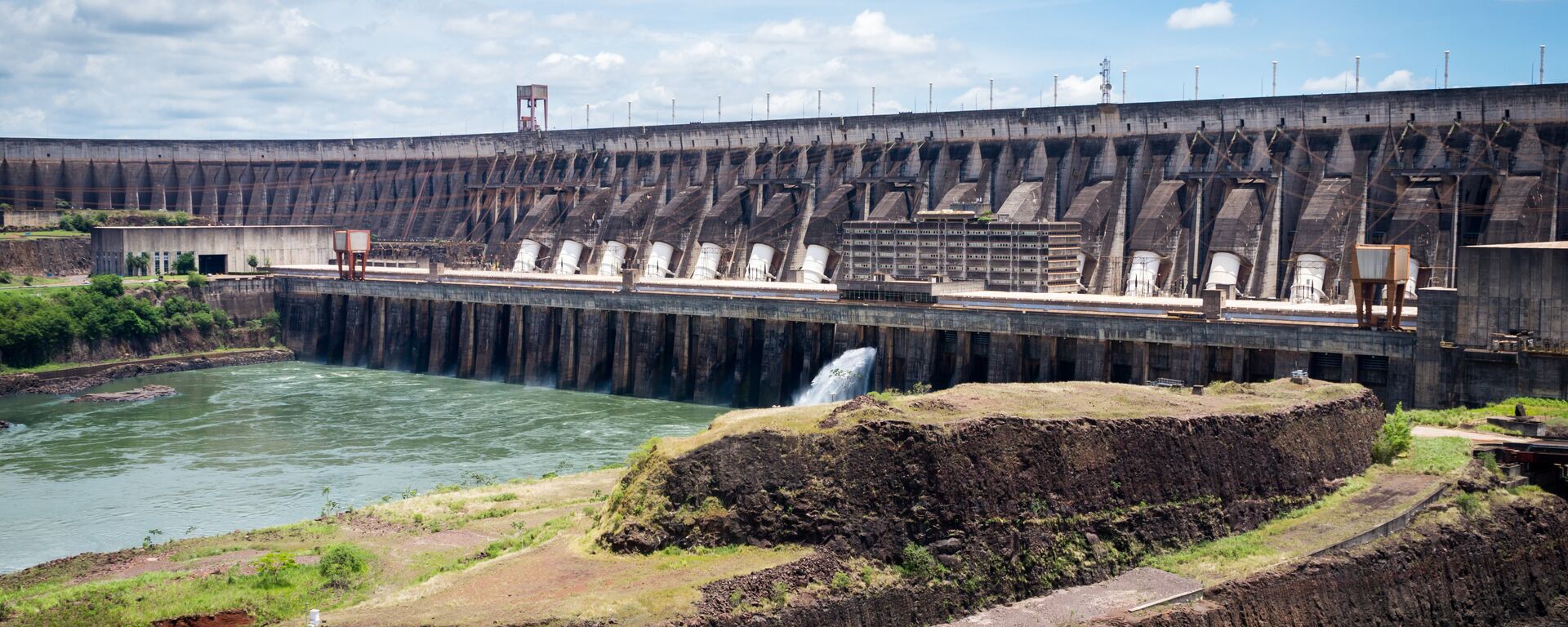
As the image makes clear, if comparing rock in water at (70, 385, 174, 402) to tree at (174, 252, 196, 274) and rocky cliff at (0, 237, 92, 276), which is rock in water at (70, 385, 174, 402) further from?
rocky cliff at (0, 237, 92, 276)

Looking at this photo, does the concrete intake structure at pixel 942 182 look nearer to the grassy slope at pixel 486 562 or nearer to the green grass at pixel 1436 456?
the green grass at pixel 1436 456

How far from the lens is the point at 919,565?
28.4 metres

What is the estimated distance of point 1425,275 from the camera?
6450cm

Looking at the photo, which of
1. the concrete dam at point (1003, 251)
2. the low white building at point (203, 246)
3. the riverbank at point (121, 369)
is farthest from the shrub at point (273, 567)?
the low white building at point (203, 246)

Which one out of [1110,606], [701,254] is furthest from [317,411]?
[1110,606]

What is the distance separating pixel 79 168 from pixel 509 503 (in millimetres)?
90697

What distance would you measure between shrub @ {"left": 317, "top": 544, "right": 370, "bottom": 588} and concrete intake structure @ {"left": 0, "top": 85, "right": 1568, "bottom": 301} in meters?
45.0

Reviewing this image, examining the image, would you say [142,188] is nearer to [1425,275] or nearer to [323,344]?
[323,344]

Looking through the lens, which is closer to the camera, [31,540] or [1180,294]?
[31,540]

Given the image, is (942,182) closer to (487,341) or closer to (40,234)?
(487,341)

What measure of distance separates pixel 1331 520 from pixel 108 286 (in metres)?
69.6

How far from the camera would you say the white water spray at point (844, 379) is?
192 ft

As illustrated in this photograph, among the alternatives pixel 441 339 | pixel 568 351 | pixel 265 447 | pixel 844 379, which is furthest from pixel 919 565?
pixel 441 339

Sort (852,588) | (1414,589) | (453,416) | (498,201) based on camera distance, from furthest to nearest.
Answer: (498,201) < (453,416) < (1414,589) < (852,588)
